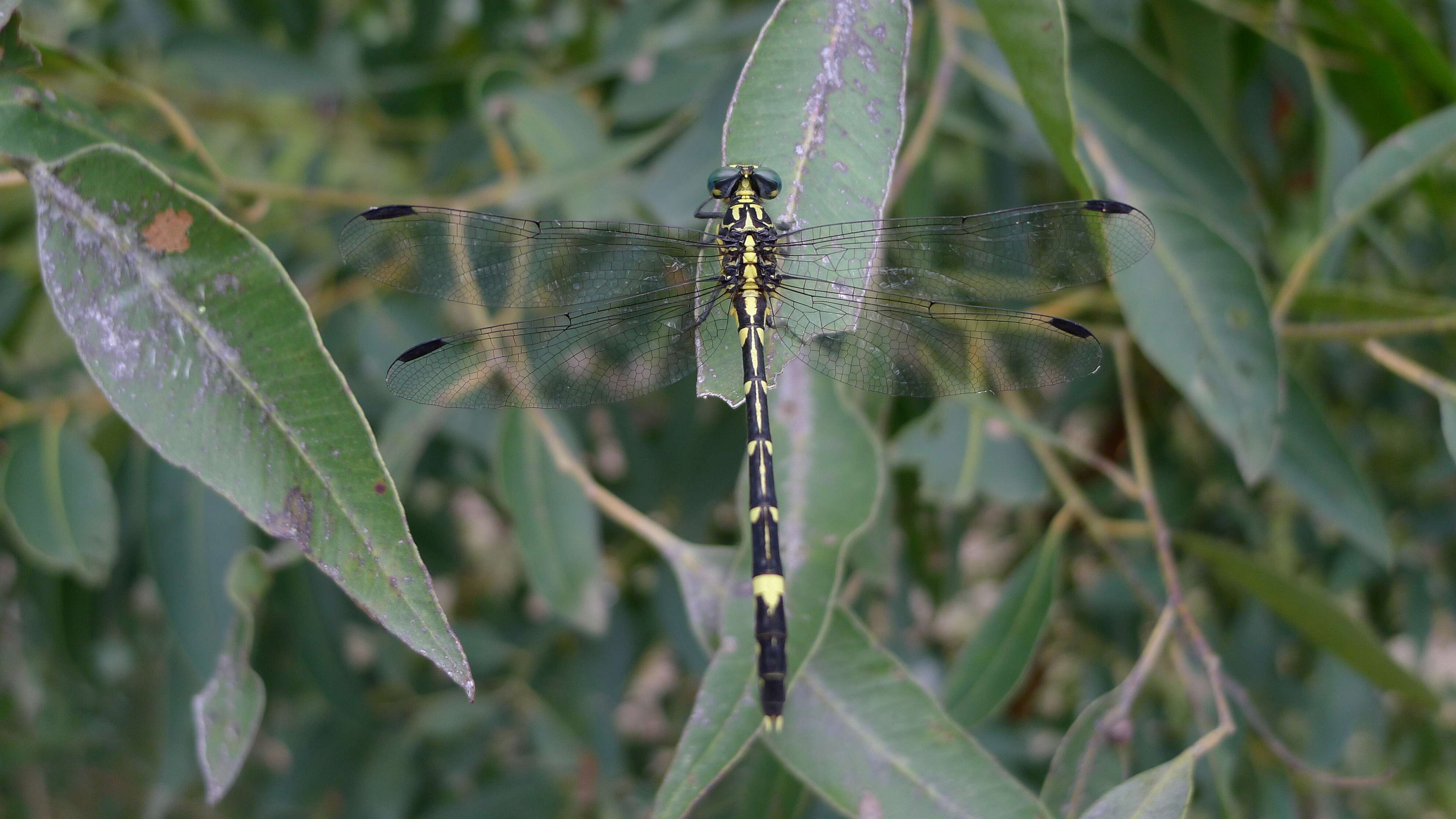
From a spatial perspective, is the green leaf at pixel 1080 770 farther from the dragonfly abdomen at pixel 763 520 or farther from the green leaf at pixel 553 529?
the green leaf at pixel 553 529

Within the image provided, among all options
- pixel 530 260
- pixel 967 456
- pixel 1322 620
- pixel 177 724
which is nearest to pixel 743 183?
pixel 530 260

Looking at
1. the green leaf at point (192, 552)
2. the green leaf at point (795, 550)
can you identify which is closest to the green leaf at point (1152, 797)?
the green leaf at point (795, 550)

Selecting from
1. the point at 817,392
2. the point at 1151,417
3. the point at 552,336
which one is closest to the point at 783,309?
the point at 817,392

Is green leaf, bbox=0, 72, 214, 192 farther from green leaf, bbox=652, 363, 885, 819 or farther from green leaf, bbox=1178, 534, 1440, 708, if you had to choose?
green leaf, bbox=1178, 534, 1440, 708

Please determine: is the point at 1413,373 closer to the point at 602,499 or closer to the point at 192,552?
the point at 602,499

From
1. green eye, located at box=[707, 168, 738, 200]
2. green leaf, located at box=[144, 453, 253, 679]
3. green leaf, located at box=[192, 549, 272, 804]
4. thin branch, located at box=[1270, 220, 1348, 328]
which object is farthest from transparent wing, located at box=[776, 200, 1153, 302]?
green leaf, located at box=[144, 453, 253, 679]
